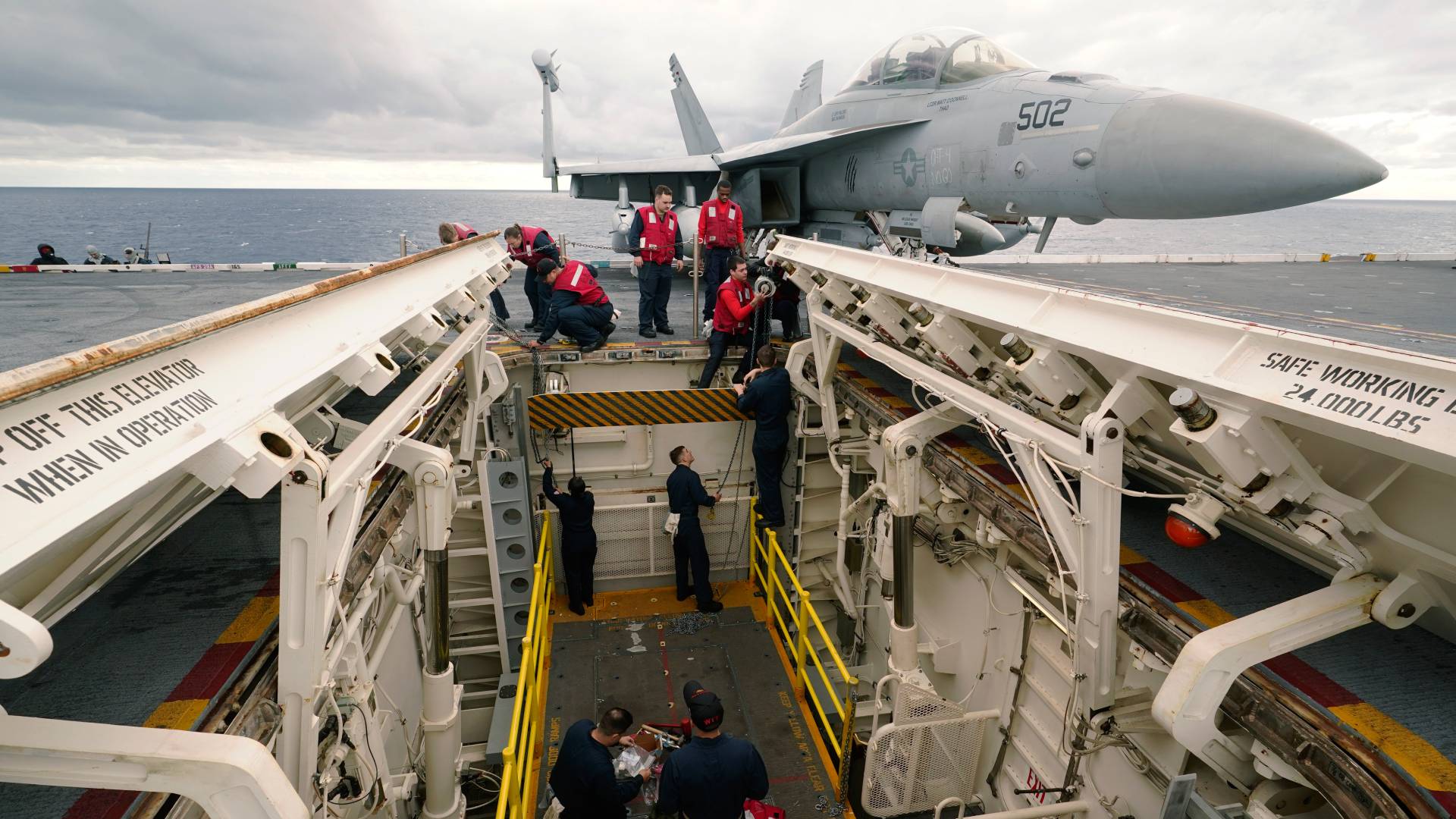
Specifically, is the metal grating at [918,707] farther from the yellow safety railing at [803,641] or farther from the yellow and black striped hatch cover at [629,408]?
the yellow and black striped hatch cover at [629,408]

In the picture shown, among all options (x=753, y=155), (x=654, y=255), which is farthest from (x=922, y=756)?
(x=753, y=155)

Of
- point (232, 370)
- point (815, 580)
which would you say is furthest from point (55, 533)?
point (815, 580)

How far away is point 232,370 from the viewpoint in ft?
6.77

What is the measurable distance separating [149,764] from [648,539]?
24.7 feet

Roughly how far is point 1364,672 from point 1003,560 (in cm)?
230

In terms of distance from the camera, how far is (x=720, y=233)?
942 cm

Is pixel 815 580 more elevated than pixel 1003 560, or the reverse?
pixel 1003 560

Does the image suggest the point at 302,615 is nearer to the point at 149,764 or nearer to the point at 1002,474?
the point at 149,764

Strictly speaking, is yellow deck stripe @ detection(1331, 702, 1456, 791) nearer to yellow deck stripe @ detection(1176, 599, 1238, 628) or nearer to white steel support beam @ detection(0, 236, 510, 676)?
yellow deck stripe @ detection(1176, 599, 1238, 628)

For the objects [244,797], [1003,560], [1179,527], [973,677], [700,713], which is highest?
[1179,527]

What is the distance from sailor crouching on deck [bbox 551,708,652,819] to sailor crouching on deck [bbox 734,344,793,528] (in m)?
4.20

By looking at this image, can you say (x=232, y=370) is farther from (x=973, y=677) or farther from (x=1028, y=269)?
(x=1028, y=269)

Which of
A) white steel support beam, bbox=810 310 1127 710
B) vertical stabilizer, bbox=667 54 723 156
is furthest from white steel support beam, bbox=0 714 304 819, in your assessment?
vertical stabilizer, bbox=667 54 723 156

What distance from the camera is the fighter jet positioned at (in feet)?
17.3
